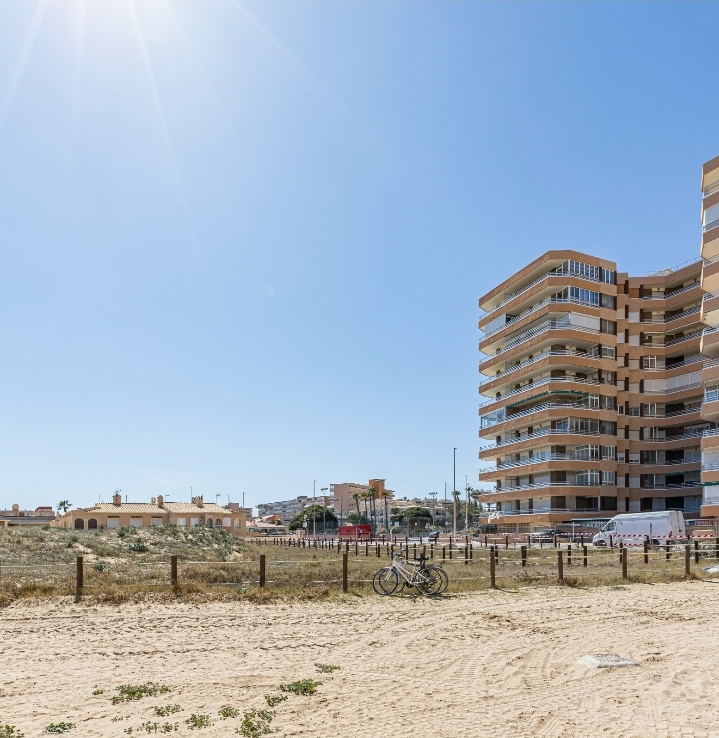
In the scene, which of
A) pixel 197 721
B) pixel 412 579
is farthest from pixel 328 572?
pixel 197 721

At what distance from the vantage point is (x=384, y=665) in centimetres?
1141

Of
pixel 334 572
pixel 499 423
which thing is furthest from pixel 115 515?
pixel 334 572

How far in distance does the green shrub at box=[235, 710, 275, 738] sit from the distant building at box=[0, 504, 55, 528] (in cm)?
10534

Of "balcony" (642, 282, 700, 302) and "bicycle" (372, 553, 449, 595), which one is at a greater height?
"balcony" (642, 282, 700, 302)

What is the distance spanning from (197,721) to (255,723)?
711mm

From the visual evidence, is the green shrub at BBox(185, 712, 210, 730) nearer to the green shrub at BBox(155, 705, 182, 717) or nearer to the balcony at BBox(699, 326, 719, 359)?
the green shrub at BBox(155, 705, 182, 717)

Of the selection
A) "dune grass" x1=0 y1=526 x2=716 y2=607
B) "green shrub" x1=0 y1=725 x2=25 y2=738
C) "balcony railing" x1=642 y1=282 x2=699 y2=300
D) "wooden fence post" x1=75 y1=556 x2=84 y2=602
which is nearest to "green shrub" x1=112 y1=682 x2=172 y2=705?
"green shrub" x1=0 y1=725 x2=25 y2=738

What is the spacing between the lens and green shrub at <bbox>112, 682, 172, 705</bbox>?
30.8ft

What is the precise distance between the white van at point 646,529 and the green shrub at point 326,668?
122ft

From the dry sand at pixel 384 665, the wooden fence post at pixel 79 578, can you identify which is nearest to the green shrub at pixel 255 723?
the dry sand at pixel 384 665

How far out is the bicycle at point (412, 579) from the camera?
64.8 feet

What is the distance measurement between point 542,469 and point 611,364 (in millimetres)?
14045

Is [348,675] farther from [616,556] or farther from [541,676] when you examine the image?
[616,556]

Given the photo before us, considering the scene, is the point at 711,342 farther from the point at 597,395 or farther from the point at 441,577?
the point at 441,577
